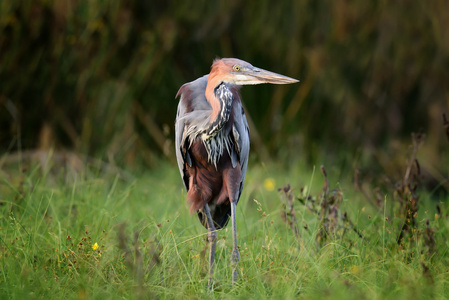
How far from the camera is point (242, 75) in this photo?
3828mm

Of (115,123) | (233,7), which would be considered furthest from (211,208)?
(233,7)

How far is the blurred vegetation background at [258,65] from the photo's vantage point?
6.56 metres

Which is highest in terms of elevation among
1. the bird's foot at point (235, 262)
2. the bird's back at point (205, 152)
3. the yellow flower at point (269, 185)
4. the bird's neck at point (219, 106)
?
the bird's neck at point (219, 106)

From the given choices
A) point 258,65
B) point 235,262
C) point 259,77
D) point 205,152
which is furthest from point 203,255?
point 258,65

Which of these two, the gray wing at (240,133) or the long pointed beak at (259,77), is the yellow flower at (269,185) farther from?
the long pointed beak at (259,77)

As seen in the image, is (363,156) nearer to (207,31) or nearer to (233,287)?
(207,31)

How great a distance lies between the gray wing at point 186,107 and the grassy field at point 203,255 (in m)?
0.42

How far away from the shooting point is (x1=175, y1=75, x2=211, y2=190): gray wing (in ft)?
13.5

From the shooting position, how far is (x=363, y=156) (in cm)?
712

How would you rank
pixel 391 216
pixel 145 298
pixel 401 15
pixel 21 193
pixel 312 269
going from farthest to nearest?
1. pixel 401 15
2. pixel 21 193
3. pixel 391 216
4. pixel 312 269
5. pixel 145 298

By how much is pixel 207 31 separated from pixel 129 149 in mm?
1579

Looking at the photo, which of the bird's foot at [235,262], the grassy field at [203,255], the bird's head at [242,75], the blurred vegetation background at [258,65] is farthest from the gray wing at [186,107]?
the blurred vegetation background at [258,65]

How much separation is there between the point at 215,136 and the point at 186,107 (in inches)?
14.1

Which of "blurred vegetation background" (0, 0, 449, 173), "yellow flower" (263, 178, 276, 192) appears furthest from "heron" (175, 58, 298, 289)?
"blurred vegetation background" (0, 0, 449, 173)
